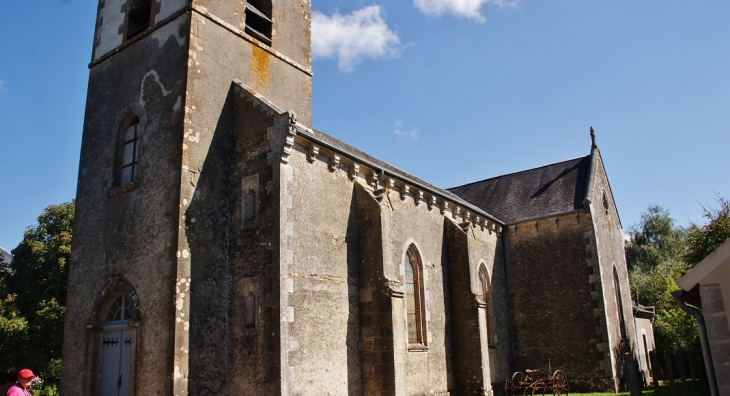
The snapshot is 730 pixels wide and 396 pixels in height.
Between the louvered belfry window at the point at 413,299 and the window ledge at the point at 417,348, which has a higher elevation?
the louvered belfry window at the point at 413,299

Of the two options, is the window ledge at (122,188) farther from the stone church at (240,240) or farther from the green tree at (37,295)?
the green tree at (37,295)

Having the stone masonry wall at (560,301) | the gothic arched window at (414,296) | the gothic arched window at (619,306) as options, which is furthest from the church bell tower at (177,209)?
the gothic arched window at (619,306)

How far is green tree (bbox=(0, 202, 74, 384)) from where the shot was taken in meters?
25.6

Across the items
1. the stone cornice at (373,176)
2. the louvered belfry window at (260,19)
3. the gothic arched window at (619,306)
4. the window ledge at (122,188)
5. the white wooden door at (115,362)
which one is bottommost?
the white wooden door at (115,362)

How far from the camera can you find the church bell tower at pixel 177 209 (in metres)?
11.9

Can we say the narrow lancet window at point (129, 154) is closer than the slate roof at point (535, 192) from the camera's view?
Yes

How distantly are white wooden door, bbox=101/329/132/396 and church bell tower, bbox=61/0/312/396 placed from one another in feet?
0.13

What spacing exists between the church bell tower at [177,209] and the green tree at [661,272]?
19.0 m

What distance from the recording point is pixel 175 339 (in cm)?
1140

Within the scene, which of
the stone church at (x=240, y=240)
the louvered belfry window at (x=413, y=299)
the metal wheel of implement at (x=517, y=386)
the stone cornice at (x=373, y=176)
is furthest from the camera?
the metal wheel of implement at (x=517, y=386)

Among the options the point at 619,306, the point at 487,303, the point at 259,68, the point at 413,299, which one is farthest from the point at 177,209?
the point at 619,306

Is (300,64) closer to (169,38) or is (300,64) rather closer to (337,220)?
(169,38)

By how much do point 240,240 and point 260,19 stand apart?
22.8 feet

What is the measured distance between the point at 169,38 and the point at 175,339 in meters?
7.38
